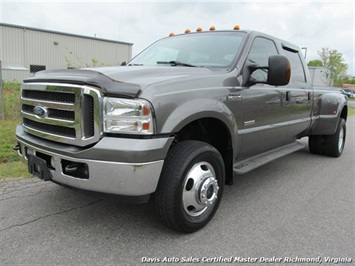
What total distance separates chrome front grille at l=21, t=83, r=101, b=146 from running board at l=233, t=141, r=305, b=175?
1.64 m

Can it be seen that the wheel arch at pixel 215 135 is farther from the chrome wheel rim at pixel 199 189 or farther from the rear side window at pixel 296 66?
the rear side window at pixel 296 66

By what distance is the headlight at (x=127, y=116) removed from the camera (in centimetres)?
227

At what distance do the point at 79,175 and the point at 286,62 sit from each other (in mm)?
2228

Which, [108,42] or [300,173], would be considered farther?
[108,42]

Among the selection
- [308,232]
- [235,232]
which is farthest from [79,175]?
[308,232]

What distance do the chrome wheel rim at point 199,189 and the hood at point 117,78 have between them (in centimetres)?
81

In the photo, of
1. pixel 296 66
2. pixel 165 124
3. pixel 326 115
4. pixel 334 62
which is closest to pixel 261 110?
pixel 165 124

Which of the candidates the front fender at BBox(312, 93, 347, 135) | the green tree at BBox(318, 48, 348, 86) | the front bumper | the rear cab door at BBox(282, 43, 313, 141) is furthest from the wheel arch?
the green tree at BBox(318, 48, 348, 86)

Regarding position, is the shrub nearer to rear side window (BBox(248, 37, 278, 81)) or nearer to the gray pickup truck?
the gray pickup truck

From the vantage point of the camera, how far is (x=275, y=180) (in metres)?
4.46

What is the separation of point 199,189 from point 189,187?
0.09 m

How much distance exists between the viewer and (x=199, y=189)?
270 cm

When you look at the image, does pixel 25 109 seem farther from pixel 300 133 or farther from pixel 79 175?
pixel 300 133

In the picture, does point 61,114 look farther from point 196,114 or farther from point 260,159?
point 260,159
